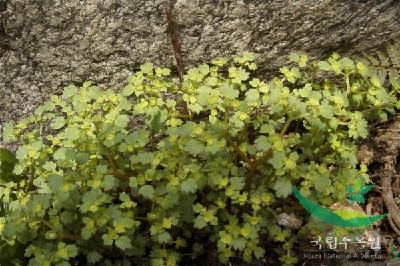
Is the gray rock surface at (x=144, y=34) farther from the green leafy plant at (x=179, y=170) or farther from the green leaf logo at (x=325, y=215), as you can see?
the green leaf logo at (x=325, y=215)

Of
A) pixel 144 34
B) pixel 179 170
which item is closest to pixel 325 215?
pixel 179 170

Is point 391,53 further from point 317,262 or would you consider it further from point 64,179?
point 64,179

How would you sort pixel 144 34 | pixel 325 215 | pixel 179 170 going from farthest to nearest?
pixel 144 34, pixel 325 215, pixel 179 170

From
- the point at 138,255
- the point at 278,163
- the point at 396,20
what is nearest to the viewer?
the point at 278,163

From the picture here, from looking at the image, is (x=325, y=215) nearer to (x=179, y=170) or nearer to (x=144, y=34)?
(x=179, y=170)

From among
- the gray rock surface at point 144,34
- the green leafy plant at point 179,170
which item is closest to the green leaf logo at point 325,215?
the green leafy plant at point 179,170

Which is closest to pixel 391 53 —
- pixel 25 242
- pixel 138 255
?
pixel 138 255
